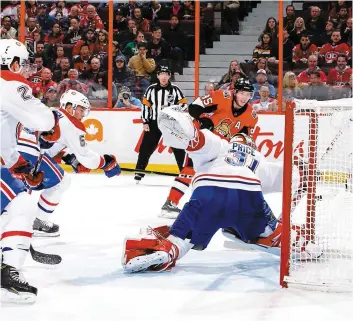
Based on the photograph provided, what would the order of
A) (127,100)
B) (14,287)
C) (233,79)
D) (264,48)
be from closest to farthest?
1. (14,287)
2. (233,79)
3. (264,48)
4. (127,100)

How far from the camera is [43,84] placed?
26.7 ft

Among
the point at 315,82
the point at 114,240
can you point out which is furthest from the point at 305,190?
the point at 315,82

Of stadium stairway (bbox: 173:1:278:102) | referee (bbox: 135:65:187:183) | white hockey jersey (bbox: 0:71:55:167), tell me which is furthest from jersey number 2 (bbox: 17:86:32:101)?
stadium stairway (bbox: 173:1:278:102)

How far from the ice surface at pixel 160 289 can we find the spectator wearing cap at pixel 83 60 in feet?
11.5

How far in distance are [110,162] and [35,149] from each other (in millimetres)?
435

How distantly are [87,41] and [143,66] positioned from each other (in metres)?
0.68

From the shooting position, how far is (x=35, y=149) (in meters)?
4.21

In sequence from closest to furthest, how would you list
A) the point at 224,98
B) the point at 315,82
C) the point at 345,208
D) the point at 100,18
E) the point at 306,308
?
the point at 306,308
the point at 345,208
the point at 224,98
the point at 315,82
the point at 100,18

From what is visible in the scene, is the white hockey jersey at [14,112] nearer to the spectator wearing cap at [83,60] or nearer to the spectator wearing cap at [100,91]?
the spectator wearing cap at [100,91]

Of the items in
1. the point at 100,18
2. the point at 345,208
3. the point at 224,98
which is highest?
the point at 100,18

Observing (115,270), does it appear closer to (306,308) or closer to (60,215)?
(306,308)

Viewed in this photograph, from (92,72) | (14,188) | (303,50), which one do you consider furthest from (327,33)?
(14,188)

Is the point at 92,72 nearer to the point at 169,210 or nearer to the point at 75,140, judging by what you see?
the point at 169,210

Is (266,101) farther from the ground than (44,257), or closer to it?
farther from the ground
